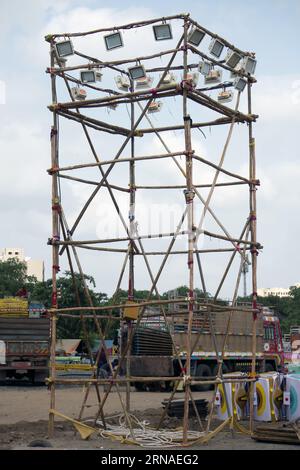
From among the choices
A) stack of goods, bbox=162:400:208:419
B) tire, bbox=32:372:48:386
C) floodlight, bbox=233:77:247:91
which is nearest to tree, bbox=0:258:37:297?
tire, bbox=32:372:48:386

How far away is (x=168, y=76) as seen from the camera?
12727 mm

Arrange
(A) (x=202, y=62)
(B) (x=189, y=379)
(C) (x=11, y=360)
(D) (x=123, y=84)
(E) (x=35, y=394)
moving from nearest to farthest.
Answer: (B) (x=189, y=379), (A) (x=202, y=62), (D) (x=123, y=84), (E) (x=35, y=394), (C) (x=11, y=360)

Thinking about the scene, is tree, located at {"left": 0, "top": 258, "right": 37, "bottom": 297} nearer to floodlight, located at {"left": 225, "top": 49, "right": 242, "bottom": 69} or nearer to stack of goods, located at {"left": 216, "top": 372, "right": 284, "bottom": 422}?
stack of goods, located at {"left": 216, "top": 372, "right": 284, "bottom": 422}

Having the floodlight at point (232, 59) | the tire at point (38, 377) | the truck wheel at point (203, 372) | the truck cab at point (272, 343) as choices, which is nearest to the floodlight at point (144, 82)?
the floodlight at point (232, 59)

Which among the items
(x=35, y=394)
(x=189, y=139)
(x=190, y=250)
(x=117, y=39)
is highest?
(x=117, y=39)

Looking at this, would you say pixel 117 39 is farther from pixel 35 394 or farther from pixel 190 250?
pixel 35 394

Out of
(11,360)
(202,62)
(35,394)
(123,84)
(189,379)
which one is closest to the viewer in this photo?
(189,379)

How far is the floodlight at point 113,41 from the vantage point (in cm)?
1250

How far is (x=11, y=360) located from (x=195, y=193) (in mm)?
17186

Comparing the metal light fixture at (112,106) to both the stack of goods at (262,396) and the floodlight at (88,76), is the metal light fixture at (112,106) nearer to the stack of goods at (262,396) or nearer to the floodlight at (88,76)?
the floodlight at (88,76)

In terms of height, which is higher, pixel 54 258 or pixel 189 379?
pixel 54 258

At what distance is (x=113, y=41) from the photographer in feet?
41.2

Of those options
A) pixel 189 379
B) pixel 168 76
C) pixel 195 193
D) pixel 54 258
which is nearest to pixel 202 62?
pixel 168 76

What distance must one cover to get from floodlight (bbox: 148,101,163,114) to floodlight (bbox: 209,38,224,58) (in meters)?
1.43
